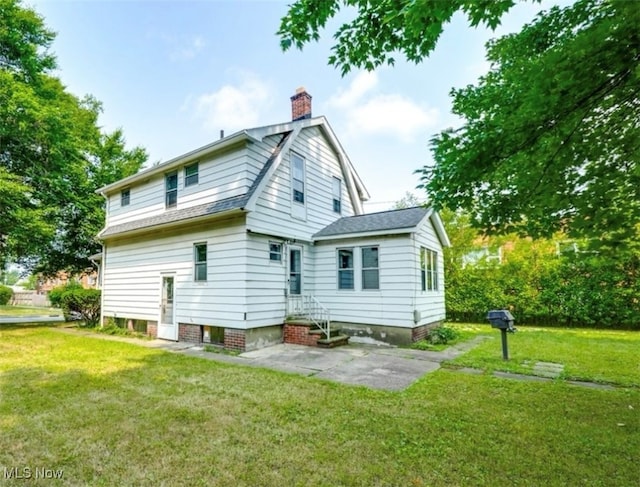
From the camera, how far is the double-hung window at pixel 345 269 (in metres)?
10.5

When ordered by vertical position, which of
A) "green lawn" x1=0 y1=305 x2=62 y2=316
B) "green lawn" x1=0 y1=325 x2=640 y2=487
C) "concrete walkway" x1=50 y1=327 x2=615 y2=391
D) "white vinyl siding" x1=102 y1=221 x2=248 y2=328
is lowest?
"green lawn" x1=0 y1=305 x2=62 y2=316

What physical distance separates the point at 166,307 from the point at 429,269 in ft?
28.6

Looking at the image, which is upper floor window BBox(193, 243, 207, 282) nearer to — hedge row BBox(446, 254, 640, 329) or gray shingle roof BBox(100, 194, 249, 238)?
gray shingle roof BBox(100, 194, 249, 238)

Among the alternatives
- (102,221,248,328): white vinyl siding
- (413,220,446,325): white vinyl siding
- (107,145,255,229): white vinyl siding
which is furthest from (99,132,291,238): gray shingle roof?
(413,220,446,325): white vinyl siding

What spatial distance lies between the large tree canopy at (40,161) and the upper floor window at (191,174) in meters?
6.72

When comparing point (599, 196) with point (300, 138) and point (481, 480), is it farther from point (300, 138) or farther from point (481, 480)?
point (300, 138)

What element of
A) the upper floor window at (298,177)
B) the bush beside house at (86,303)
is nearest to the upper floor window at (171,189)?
the upper floor window at (298,177)

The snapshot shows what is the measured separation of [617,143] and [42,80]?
19.8 m

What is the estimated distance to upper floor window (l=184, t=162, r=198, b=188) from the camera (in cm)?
1021

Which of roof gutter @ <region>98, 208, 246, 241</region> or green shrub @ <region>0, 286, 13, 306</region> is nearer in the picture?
roof gutter @ <region>98, 208, 246, 241</region>

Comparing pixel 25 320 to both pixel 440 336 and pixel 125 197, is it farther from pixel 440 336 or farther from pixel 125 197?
pixel 440 336

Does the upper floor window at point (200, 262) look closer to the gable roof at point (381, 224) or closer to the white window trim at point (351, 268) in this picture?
the gable roof at point (381, 224)

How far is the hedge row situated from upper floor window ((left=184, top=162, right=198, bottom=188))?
1191 centimetres

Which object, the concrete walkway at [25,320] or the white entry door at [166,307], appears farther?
the concrete walkway at [25,320]
